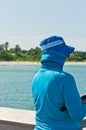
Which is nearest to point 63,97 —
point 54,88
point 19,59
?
point 54,88

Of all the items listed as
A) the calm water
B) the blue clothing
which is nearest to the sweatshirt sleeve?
the blue clothing

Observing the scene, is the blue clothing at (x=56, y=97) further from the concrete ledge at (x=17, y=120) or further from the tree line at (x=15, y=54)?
the tree line at (x=15, y=54)

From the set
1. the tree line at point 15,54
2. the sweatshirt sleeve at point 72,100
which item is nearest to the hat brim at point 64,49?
the sweatshirt sleeve at point 72,100

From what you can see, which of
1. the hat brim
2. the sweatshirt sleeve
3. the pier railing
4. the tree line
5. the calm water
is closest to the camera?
the sweatshirt sleeve

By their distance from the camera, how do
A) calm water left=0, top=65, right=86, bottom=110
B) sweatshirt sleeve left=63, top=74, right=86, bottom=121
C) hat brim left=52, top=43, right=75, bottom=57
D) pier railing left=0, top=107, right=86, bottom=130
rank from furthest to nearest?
1. calm water left=0, top=65, right=86, bottom=110
2. pier railing left=0, top=107, right=86, bottom=130
3. hat brim left=52, top=43, right=75, bottom=57
4. sweatshirt sleeve left=63, top=74, right=86, bottom=121

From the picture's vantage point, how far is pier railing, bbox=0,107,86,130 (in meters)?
3.97

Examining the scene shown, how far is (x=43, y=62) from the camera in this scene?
112 inches

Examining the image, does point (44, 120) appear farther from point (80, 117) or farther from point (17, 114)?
point (17, 114)

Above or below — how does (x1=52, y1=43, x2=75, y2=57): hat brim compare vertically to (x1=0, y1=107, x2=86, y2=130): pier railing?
above

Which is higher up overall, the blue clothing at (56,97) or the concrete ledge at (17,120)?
the blue clothing at (56,97)

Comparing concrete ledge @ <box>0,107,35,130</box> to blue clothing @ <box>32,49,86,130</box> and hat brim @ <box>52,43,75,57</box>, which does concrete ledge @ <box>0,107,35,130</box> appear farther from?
hat brim @ <box>52,43,75,57</box>

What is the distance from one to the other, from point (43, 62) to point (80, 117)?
18.6 inches

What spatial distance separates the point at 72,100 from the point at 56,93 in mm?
119

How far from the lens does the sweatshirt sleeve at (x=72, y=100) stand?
2.65m
